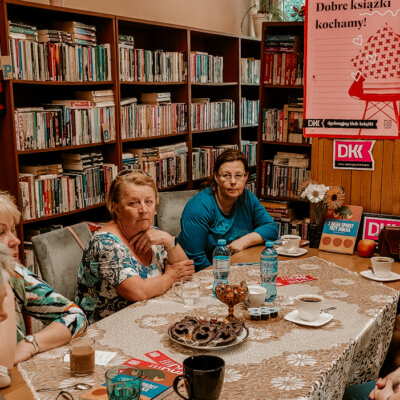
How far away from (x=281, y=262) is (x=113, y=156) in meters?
1.81

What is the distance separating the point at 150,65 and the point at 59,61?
0.97m

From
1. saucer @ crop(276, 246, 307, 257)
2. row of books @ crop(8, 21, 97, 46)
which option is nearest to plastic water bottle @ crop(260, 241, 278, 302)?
saucer @ crop(276, 246, 307, 257)

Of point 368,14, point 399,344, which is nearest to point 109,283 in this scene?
point 399,344

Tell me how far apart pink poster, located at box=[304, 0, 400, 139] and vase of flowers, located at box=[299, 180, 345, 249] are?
1.09 feet

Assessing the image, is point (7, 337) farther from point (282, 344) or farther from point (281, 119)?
point (281, 119)

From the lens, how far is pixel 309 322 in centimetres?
179

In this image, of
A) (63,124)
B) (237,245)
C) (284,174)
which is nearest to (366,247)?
(237,245)

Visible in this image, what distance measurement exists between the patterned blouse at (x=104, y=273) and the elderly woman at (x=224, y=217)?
28.5 inches

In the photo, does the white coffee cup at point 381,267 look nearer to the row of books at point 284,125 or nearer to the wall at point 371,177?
the wall at point 371,177

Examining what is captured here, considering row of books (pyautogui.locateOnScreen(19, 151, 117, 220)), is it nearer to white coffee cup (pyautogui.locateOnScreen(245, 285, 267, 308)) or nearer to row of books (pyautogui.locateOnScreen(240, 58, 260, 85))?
white coffee cup (pyautogui.locateOnScreen(245, 285, 267, 308))

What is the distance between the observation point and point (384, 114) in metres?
2.82

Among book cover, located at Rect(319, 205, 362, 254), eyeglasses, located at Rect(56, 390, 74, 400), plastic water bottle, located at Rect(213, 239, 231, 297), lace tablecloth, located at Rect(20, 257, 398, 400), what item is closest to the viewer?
eyeglasses, located at Rect(56, 390, 74, 400)

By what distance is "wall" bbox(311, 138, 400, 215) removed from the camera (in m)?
2.83

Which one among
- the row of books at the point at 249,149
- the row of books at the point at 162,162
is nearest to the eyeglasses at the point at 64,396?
the row of books at the point at 162,162
